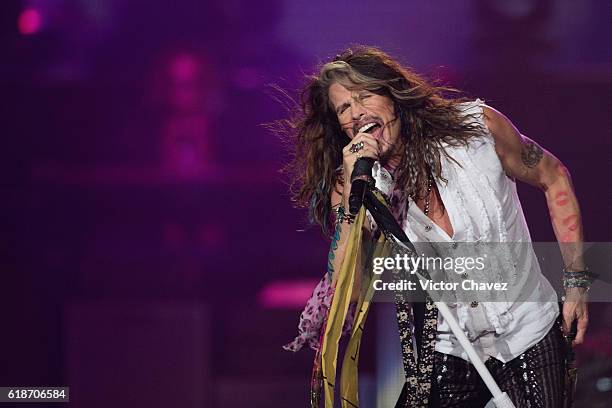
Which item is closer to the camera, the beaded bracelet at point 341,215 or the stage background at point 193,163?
the beaded bracelet at point 341,215

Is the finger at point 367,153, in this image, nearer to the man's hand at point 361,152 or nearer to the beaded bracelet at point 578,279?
the man's hand at point 361,152

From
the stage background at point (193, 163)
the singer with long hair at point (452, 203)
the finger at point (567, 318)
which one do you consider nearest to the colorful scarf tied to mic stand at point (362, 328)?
the singer with long hair at point (452, 203)

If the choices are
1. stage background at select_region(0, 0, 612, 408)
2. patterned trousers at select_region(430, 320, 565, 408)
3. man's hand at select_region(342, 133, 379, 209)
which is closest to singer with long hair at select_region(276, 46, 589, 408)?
patterned trousers at select_region(430, 320, 565, 408)

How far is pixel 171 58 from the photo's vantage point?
3.65m

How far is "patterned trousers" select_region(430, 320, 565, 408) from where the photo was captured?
2.33m

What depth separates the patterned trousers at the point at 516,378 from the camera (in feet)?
7.66

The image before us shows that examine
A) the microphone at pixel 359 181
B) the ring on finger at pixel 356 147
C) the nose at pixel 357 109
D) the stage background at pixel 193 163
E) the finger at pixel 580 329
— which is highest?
the stage background at pixel 193 163

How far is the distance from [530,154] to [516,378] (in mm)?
573

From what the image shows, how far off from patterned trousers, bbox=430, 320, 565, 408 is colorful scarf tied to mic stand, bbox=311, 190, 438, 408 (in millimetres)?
49

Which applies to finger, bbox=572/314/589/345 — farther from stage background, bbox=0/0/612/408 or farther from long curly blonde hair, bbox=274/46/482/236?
stage background, bbox=0/0/612/408

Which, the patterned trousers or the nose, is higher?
the nose

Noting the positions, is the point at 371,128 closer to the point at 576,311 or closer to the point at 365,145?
the point at 365,145

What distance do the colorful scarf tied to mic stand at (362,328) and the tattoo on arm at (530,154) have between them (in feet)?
1.51

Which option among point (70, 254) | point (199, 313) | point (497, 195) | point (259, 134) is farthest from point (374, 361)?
point (497, 195)
